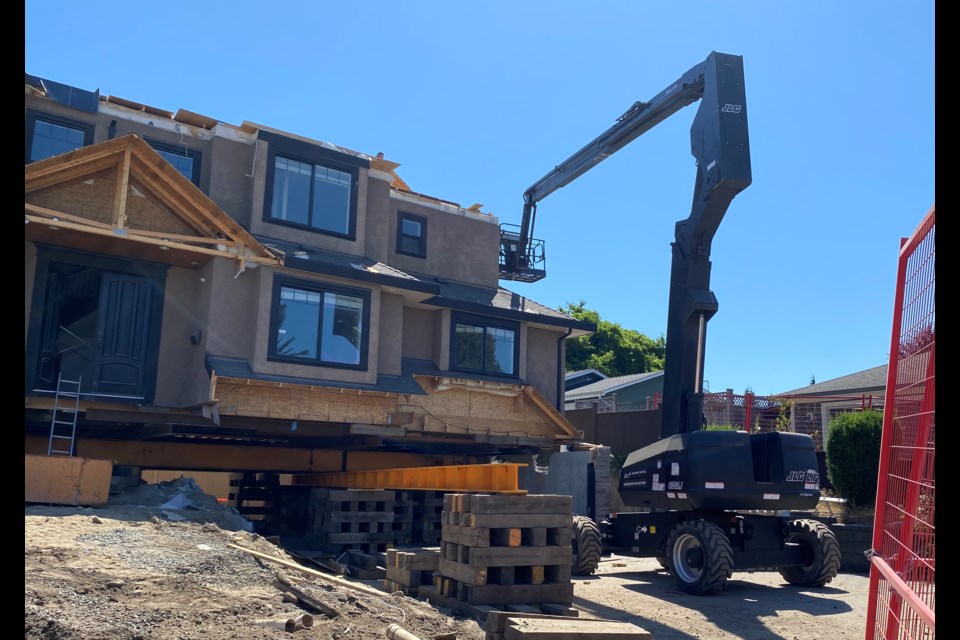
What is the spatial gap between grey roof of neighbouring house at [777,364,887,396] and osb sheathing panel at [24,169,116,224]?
23104mm

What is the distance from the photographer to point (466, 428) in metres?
20.8

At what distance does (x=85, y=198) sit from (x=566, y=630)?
13.3 m

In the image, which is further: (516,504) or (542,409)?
(542,409)

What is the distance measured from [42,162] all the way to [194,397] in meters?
5.47

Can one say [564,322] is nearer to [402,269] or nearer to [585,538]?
[402,269]

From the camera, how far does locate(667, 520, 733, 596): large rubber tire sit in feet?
41.2

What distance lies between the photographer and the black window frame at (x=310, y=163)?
1888 centimetres

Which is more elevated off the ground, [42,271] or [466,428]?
[42,271]

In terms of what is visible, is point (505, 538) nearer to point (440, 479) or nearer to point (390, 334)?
point (440, 479)

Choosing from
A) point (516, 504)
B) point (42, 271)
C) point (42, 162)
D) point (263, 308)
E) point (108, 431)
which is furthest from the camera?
point (108, 431)

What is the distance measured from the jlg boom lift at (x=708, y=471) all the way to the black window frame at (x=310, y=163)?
8525mm

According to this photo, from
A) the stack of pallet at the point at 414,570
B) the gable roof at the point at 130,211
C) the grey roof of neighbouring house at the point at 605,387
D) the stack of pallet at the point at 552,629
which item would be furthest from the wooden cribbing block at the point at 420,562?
the grey roof of neighbouring house at the point at 605,387

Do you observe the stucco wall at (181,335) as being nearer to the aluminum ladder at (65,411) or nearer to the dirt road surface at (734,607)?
the aluminum ladder at (65,411)

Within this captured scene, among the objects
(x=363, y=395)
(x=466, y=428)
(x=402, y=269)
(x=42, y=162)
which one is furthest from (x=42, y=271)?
(x=466, y=428)
